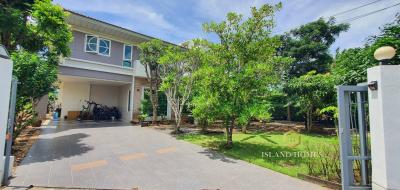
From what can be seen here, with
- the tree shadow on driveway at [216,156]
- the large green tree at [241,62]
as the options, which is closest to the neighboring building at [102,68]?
the large green tree at [241,62]

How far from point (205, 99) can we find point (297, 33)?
19.9 metres

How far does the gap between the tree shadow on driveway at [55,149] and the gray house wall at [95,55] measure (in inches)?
253

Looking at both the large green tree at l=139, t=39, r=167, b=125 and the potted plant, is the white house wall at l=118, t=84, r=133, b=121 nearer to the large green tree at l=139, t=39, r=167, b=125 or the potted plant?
the potted plant

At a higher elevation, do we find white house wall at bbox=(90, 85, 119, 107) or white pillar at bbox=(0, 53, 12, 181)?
white house wall at bbox=(90, 85, 119, 107)

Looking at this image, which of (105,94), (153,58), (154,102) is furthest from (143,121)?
(105,94)

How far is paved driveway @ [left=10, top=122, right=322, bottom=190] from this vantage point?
4566 mm

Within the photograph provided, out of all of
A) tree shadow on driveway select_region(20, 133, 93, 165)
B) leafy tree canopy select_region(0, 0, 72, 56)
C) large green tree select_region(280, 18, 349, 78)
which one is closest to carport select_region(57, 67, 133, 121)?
leafy tree canopy select_region(0, 0, 72, 56)

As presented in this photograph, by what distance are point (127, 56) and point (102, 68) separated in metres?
2.45

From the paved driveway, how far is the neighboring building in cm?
662

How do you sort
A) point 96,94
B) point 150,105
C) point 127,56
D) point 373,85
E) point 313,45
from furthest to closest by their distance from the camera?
point 313,45 < point 96,94 < point 127,56 < point 150,105 < point 373,85

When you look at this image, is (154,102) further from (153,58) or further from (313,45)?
(313,45)

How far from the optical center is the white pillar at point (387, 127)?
3420mm

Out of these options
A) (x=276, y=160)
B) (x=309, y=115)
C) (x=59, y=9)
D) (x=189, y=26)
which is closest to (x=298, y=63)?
(x=309, y=115)

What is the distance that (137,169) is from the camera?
552 cm
